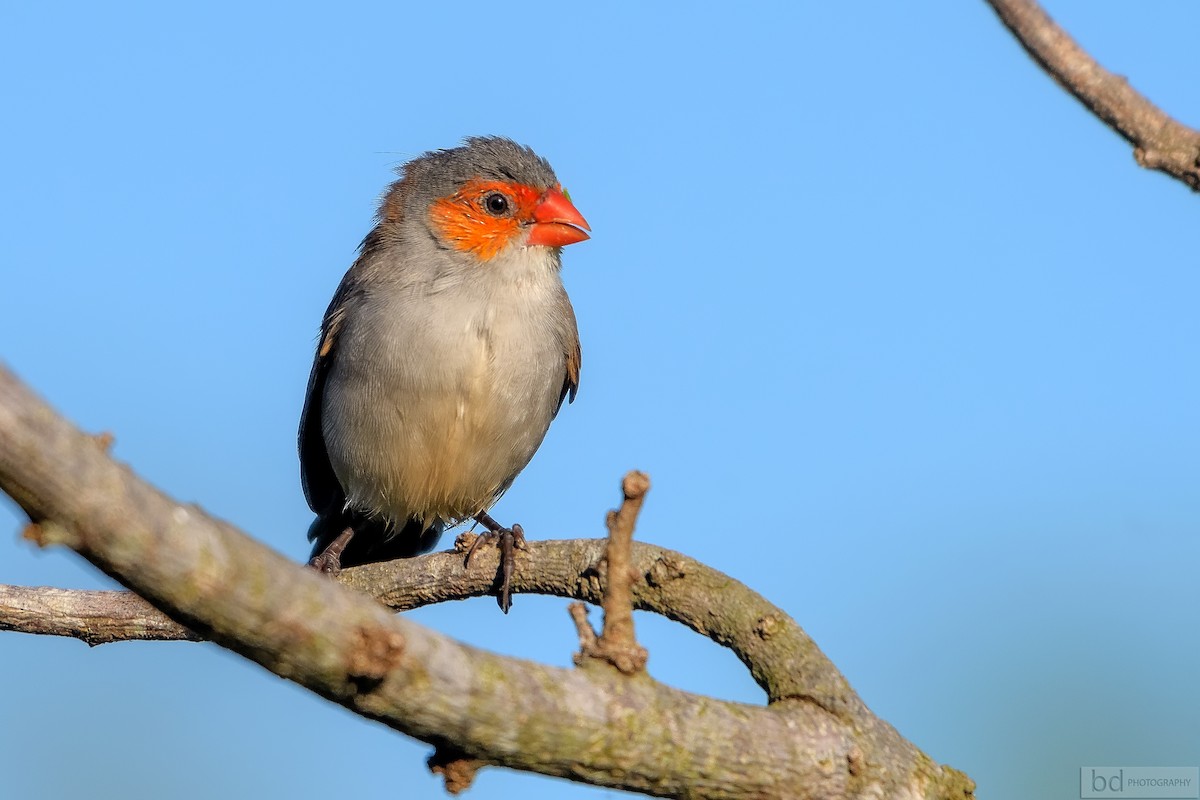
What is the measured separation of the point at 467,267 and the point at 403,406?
69cm

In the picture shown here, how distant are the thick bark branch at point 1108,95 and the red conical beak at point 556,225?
11.6 feet

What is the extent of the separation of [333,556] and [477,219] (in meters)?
1.74

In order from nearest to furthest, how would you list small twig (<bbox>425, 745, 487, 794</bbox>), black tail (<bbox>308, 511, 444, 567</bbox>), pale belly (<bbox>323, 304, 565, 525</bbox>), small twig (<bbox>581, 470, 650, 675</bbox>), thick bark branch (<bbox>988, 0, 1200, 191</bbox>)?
thick bark branch (<bbox>988, 0, 1200, 191</bbox>), small twig (<bbox>425, 745, 487, 794</bbox>), small twig (<bbox>581, 470, 650, 675</bbox>), pale belly (<bbox>323, 304, 565, 525</bbox>), black tail (<bbox>308, 511, 444, 567</bbox>)

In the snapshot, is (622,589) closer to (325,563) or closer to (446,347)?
(446,347)

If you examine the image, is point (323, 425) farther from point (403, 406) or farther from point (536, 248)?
point (536, 248)

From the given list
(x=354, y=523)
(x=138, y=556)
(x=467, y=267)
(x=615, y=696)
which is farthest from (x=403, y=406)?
(x=138, y=556)

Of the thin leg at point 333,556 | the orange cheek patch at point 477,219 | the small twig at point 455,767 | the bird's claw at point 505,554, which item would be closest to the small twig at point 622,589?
the small twig at point 455,767

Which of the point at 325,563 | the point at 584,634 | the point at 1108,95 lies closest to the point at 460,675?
the point at 584,634

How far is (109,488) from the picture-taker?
6.95ft

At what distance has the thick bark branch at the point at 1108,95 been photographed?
8.19 feet

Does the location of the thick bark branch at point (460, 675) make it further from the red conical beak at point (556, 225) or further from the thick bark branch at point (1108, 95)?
the red conical beak at point (556, 225)

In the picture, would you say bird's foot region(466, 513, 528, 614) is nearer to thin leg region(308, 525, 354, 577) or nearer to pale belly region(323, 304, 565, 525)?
pale belly region(323, 304, 565, 525)

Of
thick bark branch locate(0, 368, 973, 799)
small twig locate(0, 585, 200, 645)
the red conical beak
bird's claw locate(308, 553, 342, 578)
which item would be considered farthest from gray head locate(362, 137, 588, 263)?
thick bark branch locate(0, 368, 973, 799)

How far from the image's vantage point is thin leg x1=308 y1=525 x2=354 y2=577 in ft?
20.3
